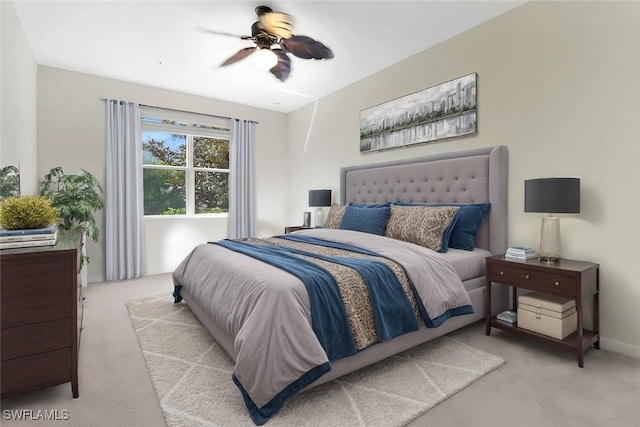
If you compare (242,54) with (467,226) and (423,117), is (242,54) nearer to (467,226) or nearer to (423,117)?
(423,117)

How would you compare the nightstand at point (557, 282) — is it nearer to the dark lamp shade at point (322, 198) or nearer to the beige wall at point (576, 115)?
the beige wall at point (576, 115)

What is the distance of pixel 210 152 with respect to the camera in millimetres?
5344

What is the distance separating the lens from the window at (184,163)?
484 centimetres

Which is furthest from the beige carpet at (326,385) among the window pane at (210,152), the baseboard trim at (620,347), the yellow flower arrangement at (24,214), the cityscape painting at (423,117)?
the window pane at (210,152)

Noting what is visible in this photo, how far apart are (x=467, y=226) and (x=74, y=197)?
4251 millimetres

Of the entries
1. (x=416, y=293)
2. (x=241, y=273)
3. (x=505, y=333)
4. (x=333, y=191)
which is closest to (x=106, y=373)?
(x=241, y=273)

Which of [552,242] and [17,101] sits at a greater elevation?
[17,101]

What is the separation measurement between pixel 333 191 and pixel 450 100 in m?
2.13

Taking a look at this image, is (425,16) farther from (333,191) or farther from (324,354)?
(324,354)

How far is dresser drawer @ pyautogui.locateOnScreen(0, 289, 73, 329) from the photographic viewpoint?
1627 millimetres

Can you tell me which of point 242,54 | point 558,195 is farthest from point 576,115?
point 242,54

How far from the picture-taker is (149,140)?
484 cm

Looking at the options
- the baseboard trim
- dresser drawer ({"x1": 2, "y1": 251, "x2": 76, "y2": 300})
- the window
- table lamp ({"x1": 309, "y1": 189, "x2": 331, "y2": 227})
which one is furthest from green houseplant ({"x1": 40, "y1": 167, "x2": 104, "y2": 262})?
the baseboard trim

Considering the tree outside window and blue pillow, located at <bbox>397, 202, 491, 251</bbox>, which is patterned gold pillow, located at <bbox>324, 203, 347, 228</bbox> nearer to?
blue pillow, located at <bbox>397, 202, 491, 251</bbox>
